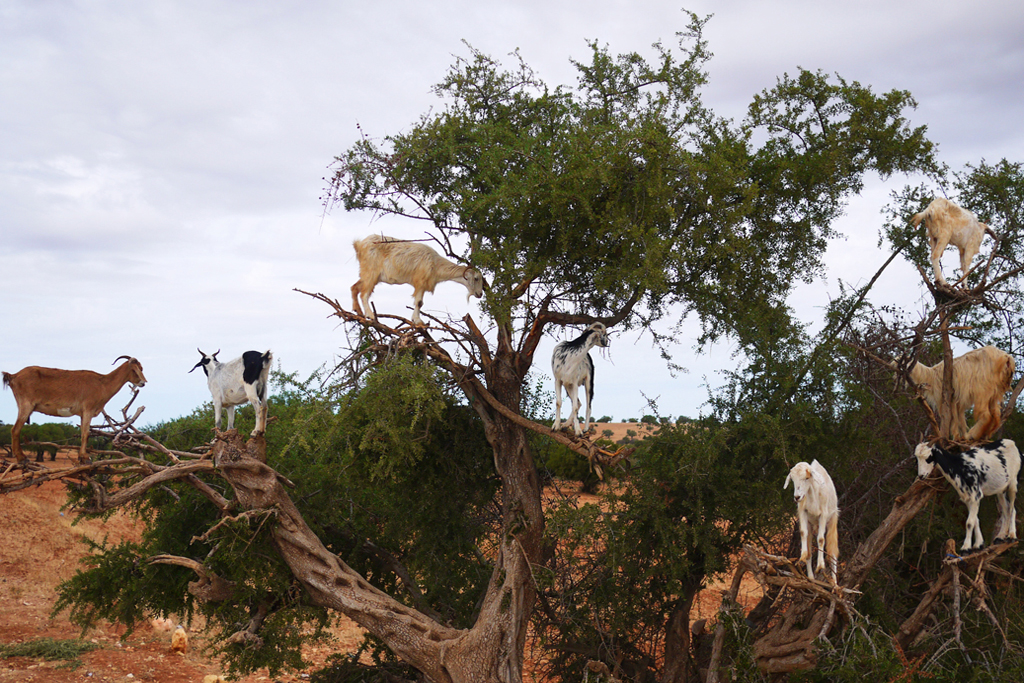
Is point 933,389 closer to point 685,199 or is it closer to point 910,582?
point 685,199

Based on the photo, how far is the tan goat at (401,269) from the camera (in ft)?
30.2

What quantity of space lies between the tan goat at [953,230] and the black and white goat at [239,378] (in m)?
6.78

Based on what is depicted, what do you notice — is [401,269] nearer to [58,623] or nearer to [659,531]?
[659,531]

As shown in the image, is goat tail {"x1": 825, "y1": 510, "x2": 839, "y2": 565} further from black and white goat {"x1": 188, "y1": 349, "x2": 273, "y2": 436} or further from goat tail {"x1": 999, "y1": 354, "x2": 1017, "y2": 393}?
black and white goat {"x1": 188, "y1": 349, "x2": 273, "y2": 436}

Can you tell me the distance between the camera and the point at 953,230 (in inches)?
303

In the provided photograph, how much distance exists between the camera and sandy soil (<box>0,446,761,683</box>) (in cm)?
1365

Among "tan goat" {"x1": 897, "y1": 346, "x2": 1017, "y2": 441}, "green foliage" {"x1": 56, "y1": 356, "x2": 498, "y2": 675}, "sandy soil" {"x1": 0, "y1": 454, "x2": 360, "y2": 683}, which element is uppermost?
"tan goat" {"x1": 897, "y1": 346, "x2": 1017, "y2": 441}

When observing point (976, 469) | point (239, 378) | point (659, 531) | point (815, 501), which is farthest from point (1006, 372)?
point (239, 378)

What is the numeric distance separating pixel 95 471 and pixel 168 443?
2.61m

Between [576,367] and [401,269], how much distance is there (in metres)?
2.48

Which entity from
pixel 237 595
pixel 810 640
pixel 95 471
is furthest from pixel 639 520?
pixel 95 471

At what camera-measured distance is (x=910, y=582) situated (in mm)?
11375

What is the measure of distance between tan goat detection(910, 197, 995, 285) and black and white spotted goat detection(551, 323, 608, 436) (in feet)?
11.3

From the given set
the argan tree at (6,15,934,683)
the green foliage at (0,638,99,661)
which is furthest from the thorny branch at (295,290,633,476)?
the green foliage at (0,638,99,661)
